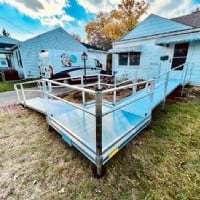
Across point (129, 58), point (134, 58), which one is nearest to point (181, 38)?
point (134, 58)

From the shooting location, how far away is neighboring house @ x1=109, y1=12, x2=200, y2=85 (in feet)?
22.8

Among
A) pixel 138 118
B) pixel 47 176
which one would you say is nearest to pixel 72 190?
pixel 47 176

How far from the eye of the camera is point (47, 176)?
2.02 metres

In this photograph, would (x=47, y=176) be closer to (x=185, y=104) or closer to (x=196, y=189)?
(x=196, y=189)

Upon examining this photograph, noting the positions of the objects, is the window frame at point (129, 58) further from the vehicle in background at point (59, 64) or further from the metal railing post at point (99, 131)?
the metal railing post at point (99, 131)

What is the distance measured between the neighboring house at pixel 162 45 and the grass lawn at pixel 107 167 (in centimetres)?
552

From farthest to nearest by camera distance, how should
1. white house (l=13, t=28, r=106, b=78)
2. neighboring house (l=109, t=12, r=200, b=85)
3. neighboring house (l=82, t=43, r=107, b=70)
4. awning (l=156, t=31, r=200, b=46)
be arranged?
1. neighboring house (l=82, t=43, r=107, b=70)
2. white house (l=13, t=28, r=106, b=78)
3. neighboring house (l=109, t=12, r=200, b=85)
4. awning (l=156, t=31, r=200, b=46)

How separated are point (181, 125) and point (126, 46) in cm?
871

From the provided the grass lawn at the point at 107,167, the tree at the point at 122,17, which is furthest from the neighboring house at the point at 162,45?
the tree at the point at 122,17

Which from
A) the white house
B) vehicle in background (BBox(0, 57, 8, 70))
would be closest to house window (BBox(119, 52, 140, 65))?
the white house

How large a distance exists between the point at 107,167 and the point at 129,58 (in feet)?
31.2

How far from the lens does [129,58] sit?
402 inches

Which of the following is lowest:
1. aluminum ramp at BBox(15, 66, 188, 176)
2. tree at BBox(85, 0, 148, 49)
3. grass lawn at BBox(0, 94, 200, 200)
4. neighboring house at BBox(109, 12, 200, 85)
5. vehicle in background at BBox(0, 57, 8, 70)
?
grass lawn at BBox(0, 94, 200, 200)

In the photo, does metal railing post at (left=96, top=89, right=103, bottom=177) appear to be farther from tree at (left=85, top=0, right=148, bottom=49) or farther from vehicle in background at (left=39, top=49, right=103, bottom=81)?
tree at (left=85, top=0, right=148, bottom=49)
